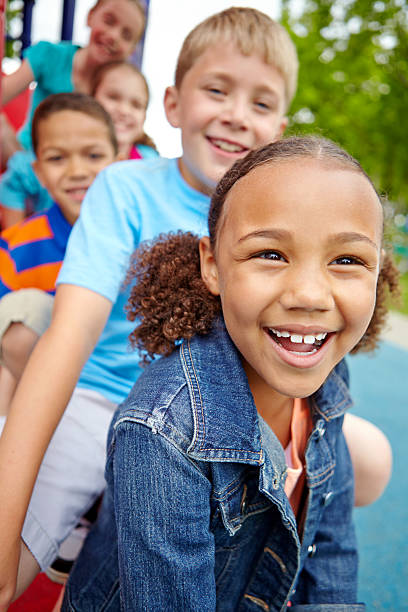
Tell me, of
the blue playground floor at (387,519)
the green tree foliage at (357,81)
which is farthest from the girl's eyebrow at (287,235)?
the green tree foliage at (357,81)

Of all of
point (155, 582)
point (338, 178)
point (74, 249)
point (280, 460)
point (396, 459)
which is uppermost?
point (338, 178)

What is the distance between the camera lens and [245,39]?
4.50 feet

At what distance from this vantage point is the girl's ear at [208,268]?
101cm

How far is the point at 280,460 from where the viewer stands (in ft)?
3.29

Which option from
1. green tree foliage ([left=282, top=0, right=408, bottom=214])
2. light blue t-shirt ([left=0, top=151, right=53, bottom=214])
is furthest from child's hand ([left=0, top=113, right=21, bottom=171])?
green tree foliage ([left=282, top=0, right=408, bottom=214])

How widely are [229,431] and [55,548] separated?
50 centimetres

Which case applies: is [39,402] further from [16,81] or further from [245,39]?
[16,81]

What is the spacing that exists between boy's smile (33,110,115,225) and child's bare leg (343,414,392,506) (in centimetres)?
113

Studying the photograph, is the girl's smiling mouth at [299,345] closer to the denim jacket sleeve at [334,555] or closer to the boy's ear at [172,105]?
the denim jacket sleeve at [334,555]

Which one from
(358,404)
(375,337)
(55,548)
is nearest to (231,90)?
(375,337)

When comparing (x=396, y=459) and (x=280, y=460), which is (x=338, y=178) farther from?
(x=396, y=459)

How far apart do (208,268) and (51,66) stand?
1786 mm

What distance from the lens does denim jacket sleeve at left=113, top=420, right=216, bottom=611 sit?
2.77ft

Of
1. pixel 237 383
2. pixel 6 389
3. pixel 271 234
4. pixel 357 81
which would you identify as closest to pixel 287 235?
pixel 271 234
